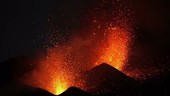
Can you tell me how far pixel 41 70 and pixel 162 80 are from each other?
541 inches

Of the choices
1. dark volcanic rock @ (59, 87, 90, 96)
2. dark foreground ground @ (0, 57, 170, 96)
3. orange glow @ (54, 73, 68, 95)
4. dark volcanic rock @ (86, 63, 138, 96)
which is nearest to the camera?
dark foreground ground @ (0, 57, 170, 96)

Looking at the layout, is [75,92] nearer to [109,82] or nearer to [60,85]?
[109,82]

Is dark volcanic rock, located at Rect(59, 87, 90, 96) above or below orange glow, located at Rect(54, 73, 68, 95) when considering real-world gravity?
below

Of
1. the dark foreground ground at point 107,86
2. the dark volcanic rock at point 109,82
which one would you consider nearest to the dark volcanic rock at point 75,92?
the dark foreground ground at point 107,86

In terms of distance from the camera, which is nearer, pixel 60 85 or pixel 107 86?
pixel 107 86

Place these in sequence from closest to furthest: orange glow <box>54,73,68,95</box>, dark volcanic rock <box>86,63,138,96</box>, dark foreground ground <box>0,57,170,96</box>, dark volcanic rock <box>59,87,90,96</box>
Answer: dark foreground ground <box>0,57,170,96</box> → dark volcanic rock <box>59,87,90,96</box> → dark volcanic rock <box>86,63,138,96</box> → orange glow <box>54,73,68,95</box>

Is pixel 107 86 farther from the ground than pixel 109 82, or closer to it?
closer to it

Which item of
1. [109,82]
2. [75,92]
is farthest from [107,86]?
[75,92]

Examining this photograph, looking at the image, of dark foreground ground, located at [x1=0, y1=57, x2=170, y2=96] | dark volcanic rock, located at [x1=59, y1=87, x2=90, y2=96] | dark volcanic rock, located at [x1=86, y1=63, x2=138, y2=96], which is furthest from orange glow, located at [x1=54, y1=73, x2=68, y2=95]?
dark volcanic rock, located at [x1=59, y1=87, x2=90, y2=96]

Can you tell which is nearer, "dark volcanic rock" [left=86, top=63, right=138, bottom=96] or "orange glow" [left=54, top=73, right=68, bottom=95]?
"dark volcanic rock" [left=86, top=63, right=138, bottom=96]

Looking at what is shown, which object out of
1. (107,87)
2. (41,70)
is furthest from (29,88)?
(41,70)

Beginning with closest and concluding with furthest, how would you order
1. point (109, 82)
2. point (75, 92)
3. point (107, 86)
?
1. point (75, 92)
2. point (107, 86)
3. point (109, 82)

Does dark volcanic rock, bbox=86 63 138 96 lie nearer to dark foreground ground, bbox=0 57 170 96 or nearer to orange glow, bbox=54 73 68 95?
dark foreground ground, bbox=0 57 170 96

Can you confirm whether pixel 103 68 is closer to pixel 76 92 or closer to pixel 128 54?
pixel 76 92
